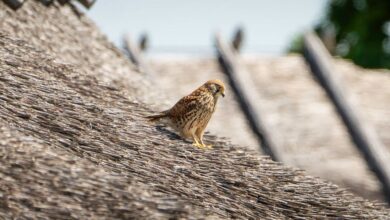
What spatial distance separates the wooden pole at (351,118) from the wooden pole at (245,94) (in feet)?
2.40

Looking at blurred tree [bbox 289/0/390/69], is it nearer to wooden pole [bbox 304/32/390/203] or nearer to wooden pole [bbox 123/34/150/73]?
wooden pole [bbox 123/34/150/73]

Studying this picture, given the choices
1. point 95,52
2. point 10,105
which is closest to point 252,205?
point 10,105

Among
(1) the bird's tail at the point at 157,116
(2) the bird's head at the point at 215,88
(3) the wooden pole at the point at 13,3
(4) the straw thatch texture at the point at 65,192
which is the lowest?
(4) the straw thatch texture at the point at 65,192

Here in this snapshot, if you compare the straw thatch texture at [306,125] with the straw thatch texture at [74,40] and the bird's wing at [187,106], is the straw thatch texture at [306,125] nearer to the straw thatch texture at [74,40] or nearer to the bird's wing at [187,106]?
the straw thatch texture at [74,40]

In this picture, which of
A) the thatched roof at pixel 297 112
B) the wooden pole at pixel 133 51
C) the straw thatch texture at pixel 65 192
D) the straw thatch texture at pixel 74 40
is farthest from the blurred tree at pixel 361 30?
the straw thatch texture at pixel 65 192

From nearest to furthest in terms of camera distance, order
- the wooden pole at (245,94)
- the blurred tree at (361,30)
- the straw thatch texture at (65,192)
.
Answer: the straw thatch texture at (65,192), the wooden pole at (245,94), the blurred tree at (361,30)

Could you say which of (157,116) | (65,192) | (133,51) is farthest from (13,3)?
(133,51)

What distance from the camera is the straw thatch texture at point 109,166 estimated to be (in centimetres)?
594

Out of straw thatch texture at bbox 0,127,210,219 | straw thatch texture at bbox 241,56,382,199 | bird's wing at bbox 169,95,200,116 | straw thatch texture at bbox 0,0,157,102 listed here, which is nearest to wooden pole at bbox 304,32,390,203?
straw thatch texture at bbox 241,56,382,199

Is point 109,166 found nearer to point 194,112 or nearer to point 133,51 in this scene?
point 194,112

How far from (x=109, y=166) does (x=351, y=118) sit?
6.87 metres

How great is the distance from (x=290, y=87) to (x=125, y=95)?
7714 mm

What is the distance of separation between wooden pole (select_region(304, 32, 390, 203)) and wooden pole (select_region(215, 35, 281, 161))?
2.40 ft

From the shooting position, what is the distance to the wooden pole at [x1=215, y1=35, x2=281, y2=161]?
44.7ft
